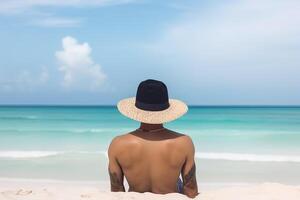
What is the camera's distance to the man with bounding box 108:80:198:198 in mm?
3732

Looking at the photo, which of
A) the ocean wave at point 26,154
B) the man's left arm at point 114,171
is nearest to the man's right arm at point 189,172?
the man's left arm at point 114,171

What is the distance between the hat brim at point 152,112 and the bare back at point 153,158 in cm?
10

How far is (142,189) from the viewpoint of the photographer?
12.7 feet

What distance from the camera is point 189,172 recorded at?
12.6ft

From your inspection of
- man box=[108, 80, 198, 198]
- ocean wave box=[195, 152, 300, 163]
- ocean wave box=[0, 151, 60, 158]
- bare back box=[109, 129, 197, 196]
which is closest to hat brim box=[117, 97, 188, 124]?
man box=[108, 80, 198, 198]

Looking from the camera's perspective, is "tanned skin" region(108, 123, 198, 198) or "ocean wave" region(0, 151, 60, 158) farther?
"ocean wave" region(0, 151, 60, 158)

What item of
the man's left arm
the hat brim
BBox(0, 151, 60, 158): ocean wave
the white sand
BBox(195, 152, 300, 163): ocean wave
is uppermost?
the hat brim

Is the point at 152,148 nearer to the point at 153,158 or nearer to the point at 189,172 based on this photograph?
the point at 153,158

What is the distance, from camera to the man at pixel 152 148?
3.73 meters

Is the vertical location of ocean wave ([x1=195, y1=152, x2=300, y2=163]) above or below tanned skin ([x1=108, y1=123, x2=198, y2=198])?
below

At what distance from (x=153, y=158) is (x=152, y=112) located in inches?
11.7

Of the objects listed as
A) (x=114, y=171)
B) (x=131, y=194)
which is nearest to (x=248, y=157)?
(x=114, y=171)

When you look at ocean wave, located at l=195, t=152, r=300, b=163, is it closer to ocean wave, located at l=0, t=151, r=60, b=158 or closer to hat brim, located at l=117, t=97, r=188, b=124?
ocean wave, located at l=0, t=151, r=60, b=158

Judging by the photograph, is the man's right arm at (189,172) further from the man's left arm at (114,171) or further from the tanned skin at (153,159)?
the man's left arm at (114,171)
